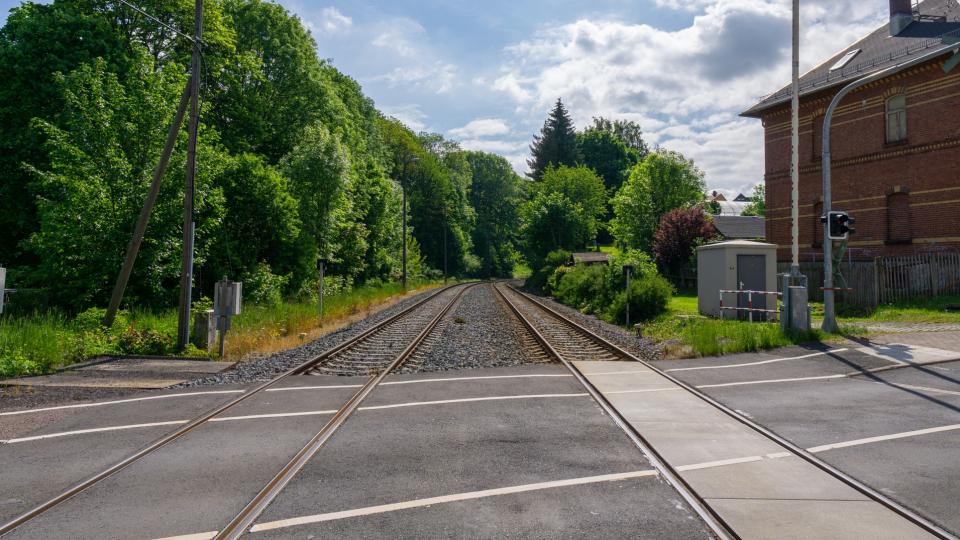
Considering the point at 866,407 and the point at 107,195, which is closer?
the point at 866,407

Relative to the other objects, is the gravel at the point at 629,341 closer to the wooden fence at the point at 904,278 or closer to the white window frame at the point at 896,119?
the wooden fence at the point at 904,278

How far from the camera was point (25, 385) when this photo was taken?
961cm

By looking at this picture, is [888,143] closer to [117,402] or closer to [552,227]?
[552,227]

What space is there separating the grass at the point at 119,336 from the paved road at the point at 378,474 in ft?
15.2

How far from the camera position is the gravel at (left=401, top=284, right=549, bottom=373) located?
11.6 metres

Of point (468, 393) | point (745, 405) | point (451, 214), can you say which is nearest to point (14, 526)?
point (468, 393)

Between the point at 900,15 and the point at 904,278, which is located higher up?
the point at 900,15

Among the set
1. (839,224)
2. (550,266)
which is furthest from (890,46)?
(550,266)

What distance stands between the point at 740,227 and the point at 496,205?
2109 inches

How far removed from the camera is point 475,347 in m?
13.9

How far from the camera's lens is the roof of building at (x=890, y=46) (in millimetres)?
26547

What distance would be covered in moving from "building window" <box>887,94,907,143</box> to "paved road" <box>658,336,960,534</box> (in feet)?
60.6

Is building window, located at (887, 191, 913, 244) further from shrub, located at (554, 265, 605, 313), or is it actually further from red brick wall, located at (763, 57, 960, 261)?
shrub, located at (554, 265, 605, 313)

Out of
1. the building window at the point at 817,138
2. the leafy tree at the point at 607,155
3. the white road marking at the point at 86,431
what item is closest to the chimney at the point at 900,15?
the building window at the point at 817,138
